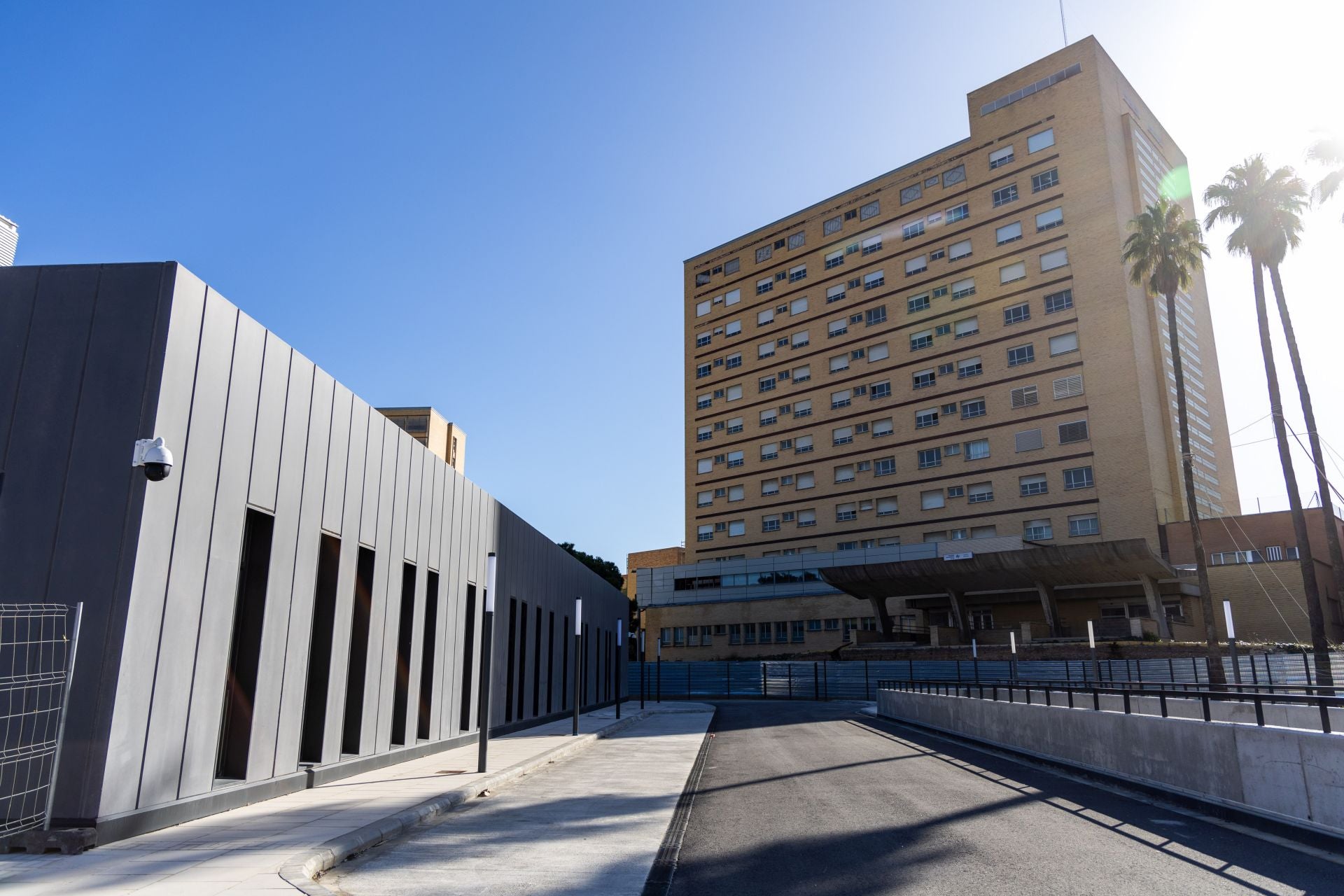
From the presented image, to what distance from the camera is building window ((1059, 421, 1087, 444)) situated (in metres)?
53.4

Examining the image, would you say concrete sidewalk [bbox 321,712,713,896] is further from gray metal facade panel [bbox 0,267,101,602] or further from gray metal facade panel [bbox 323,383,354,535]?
gray metal facade panel [bbox 323,383,354,535]

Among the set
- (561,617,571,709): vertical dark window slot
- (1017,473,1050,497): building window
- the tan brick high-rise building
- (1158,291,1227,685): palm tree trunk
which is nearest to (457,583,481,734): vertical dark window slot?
(561,617,571,709): vertical dark window slot

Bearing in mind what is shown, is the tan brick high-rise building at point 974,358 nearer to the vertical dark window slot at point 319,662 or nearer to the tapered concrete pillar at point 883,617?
the tapered concrete pillar at point 883,617

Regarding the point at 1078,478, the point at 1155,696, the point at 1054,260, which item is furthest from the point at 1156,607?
the point at 1155,696

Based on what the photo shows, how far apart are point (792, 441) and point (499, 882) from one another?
65309mm

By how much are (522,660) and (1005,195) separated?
2006 inches

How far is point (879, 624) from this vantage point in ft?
183

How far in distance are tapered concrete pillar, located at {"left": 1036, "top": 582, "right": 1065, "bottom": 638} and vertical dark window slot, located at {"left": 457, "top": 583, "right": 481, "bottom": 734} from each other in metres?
36.0

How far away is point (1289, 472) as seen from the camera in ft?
112

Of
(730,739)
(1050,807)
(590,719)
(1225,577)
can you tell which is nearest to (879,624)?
(1225,577)

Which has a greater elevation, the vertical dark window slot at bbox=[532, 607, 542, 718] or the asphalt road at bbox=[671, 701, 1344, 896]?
the vertical dark window slot at bbox=[532, 607, 542, 718]

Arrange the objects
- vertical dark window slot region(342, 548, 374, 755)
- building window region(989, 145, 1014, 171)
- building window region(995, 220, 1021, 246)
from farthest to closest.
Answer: building window region(989, 145, 1014, 171), building window region(995, 220, 1021, 246), vertical dark window slot region(342, 548, 374, 755)

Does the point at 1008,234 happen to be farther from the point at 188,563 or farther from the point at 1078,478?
the point at 188,563

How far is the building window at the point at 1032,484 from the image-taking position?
54969mm
